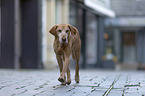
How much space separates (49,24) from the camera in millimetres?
16438

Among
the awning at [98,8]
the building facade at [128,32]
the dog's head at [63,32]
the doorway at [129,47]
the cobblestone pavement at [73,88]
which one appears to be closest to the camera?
the cobblestone pavement at [73,88]

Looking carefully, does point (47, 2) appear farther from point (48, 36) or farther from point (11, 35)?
point (11, 35)

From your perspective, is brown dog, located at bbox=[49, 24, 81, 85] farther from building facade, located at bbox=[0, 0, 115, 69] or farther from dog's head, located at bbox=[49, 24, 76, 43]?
building facade, located at bbox=[0, 0, 115, 69]

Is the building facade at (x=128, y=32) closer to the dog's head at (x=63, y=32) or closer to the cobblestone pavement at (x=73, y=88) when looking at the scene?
the cobblestone pavement at (x=73, y=88)

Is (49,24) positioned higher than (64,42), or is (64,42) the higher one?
(49,24)

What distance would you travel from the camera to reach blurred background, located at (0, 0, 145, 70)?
564 inches

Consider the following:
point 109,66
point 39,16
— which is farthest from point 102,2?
point 39,16

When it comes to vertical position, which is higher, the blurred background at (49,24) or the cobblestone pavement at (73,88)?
the blurred background at (49,24)

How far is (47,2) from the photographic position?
16.5 m

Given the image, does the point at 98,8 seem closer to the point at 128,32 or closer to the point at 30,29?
the point at 30,29

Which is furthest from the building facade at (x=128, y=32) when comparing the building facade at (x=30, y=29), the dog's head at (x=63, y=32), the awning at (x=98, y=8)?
the dog's head at (x=63, y=32)

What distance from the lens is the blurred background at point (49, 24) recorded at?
14336mm

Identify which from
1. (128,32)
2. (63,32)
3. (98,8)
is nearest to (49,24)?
(98,8)

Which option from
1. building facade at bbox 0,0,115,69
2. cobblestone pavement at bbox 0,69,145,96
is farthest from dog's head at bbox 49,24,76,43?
building facade at bbox 0,0,115,69
